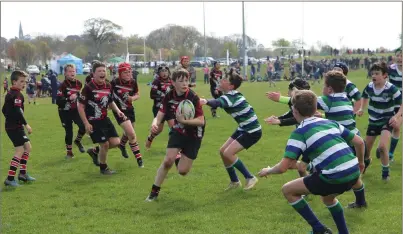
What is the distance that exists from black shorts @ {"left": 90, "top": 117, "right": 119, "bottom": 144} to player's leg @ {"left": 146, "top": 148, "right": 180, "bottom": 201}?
2031 mm

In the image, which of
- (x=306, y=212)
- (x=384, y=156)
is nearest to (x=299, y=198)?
(x=306, y=212)

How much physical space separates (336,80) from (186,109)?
2.07 metres

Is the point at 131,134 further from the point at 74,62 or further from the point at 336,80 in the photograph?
the point at 74,62

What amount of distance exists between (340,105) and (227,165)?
2.04m

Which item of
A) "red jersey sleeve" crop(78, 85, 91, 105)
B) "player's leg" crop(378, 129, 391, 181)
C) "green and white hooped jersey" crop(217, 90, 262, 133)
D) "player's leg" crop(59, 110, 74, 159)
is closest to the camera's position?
"green and white hooped jersey" crop(217, 90, 262, 133)

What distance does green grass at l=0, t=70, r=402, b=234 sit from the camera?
5.94 meters

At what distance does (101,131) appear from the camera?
8.79 meters

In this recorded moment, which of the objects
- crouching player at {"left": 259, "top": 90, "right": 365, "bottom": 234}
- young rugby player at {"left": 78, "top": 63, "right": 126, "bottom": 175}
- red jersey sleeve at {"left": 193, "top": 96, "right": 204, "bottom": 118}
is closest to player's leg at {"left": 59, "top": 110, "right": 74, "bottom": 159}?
young rugby player at {"left": 78, "top": 63, "right": 126, "bottom": 175}

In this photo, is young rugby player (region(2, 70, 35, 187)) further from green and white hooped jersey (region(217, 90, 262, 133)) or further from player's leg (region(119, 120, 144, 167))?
green and white hooped jersey (region(217, 90, 262, 133))

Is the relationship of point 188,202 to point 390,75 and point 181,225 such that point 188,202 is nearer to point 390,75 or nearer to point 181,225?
point 181,225

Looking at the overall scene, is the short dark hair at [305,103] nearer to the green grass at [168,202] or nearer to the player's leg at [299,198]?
the player's leg at [299,198]

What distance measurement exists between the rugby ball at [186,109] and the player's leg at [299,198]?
2.27 metres

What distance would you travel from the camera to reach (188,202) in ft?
23.0

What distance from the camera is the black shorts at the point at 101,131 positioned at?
8.75 m
